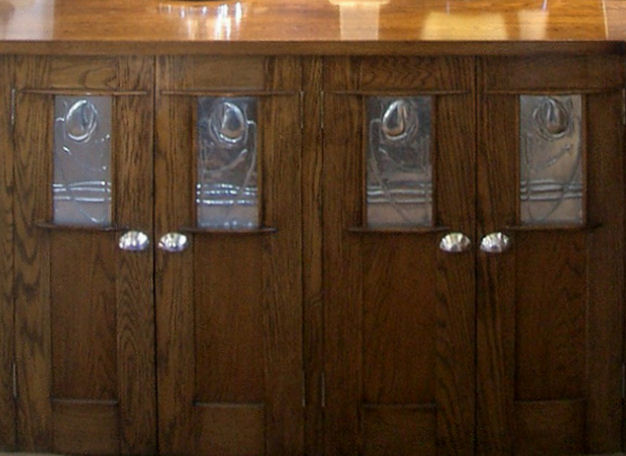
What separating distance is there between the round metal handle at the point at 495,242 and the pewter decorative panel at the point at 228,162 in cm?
53

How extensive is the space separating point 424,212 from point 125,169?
70 cm

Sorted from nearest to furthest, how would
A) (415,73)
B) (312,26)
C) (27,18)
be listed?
(415,73) < (312,26) < (27,18)

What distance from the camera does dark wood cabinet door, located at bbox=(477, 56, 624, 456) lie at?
2730 millimetres

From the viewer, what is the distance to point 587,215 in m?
2.76

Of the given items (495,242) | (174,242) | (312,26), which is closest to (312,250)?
(174,242)

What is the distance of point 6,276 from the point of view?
2799 millimetres

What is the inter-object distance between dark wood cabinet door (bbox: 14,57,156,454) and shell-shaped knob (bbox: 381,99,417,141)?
21.6 inches

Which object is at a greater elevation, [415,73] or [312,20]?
[312,20]

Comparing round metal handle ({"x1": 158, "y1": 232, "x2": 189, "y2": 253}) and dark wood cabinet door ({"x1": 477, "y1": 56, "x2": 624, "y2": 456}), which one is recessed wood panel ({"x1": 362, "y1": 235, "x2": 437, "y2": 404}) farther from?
round metal handle ({"x1": 158, "y1": 232, "x2": 189, "y2": 253})

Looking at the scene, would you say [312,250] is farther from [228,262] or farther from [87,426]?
[87,426]

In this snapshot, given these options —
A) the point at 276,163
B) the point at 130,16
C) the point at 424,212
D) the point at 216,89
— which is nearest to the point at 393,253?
the point at 424,212

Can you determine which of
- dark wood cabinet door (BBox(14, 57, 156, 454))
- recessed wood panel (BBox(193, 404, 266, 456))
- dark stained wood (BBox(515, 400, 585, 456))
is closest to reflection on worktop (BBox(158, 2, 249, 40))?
dark wood cabinet door (BBox(14, 57, 156, 454))

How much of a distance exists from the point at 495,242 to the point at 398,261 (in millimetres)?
229

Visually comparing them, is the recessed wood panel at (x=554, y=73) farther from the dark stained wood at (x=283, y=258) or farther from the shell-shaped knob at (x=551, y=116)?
the dark stained wood at (x=283, y=258)
